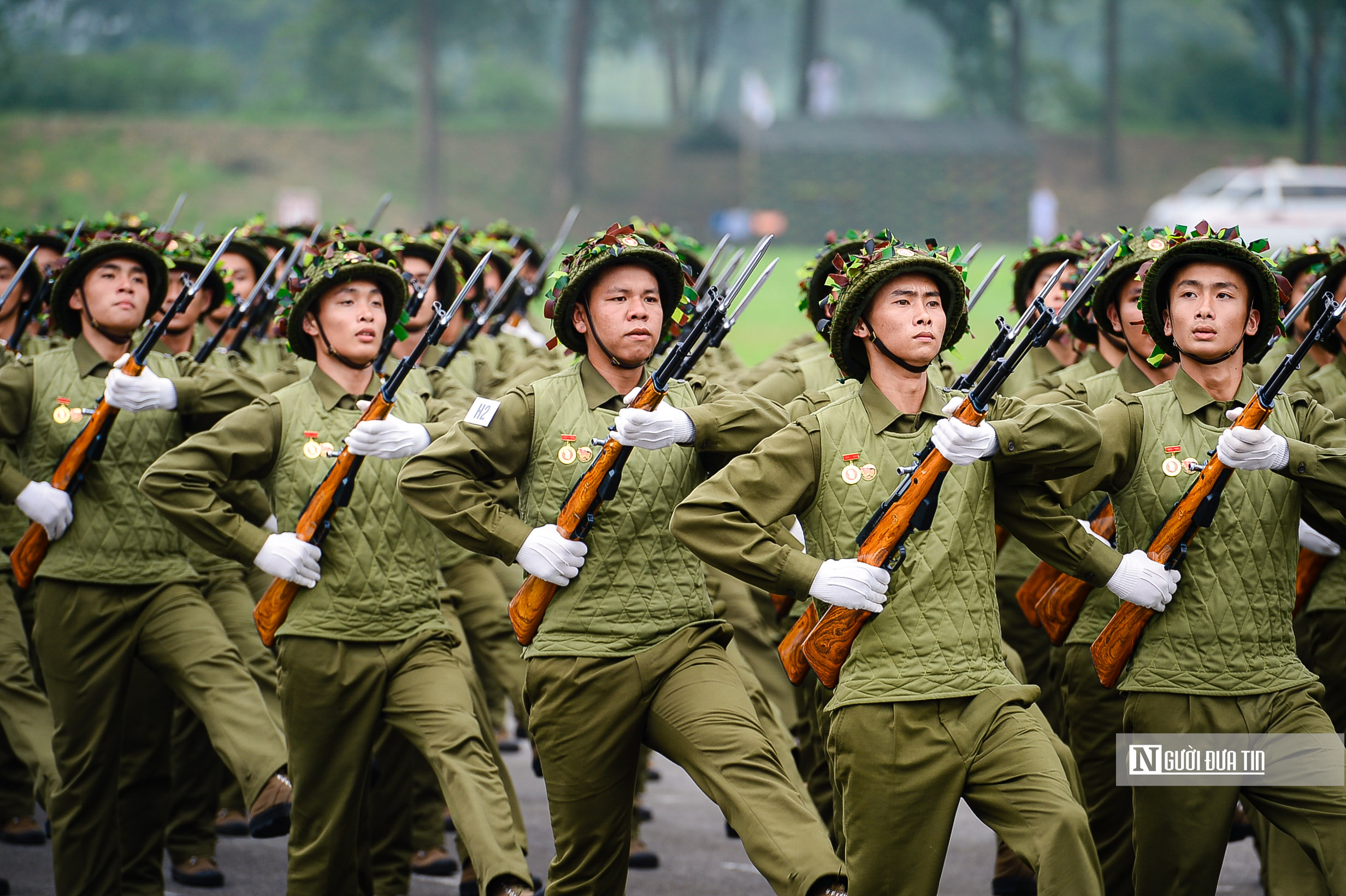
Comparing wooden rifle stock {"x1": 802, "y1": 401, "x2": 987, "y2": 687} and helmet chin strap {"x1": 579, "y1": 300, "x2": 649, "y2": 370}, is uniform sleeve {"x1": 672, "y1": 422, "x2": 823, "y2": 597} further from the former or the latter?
helmet chin strap {"x1": 579, "y1": 300, "x2": 649, "y2": 370}

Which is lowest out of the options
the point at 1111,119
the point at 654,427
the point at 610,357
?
the point at 654,427

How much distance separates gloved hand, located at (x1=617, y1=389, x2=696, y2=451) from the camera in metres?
5.48

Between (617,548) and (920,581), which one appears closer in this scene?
(920,581)

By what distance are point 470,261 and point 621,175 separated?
38.3m

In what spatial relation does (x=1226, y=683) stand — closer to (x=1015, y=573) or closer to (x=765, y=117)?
(x=1015, y=573)

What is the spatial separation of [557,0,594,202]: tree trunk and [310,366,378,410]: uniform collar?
39835mm

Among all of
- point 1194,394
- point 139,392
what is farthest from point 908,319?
point 139,392

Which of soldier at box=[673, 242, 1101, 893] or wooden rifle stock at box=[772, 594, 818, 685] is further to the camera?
wooden rifle stock at box=[772, 594, 818, 685]

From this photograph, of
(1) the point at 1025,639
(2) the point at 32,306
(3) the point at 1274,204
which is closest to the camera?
(1) the point at 1025,639

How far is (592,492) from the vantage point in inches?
218

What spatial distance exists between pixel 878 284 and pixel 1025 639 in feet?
9.79

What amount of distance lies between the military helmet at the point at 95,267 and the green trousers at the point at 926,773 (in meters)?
4.18

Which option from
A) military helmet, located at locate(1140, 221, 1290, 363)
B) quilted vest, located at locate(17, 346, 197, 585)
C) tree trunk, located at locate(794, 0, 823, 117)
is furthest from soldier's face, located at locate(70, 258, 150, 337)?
tree trunk, located at locate(794, 0, 823, 117)

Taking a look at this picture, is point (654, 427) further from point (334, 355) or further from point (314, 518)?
point (334, 355)
